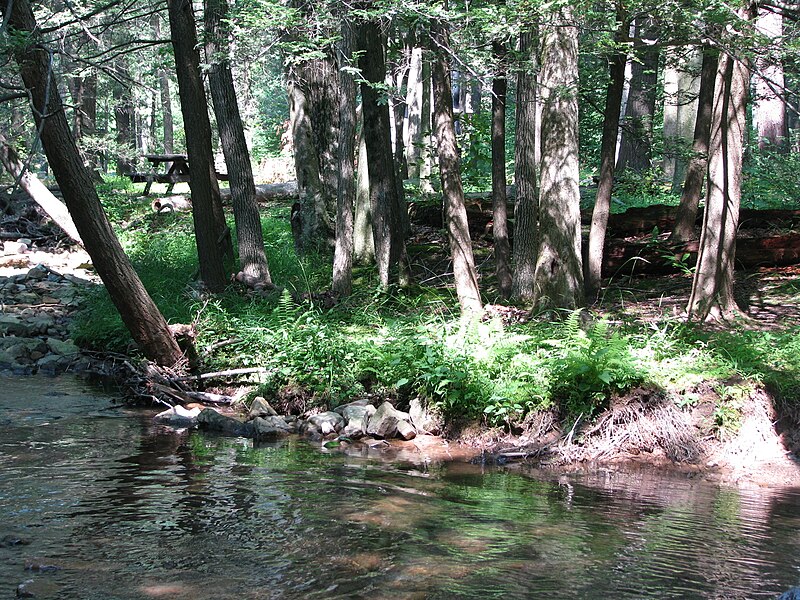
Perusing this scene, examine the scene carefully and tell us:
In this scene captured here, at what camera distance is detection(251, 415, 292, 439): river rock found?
328 inches

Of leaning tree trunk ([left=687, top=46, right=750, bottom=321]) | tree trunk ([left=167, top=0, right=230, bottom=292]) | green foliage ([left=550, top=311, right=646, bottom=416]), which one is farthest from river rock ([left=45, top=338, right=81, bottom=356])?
leaning tree trunk ([left=687, top=46, right=750, bottom=321])

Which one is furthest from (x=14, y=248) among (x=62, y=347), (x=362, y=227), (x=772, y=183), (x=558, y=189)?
(x=772, y=183)

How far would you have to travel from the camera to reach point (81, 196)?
838 centimetres

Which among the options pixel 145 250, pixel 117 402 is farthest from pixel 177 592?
pixel 145 250

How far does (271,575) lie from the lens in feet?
15.2

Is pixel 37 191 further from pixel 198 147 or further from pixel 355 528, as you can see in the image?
pixel 355 528

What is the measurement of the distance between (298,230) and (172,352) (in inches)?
227

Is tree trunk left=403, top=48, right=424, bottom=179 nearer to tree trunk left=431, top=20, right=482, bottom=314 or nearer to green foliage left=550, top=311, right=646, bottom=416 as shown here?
tree trunk left=431, top=20, right=482, bottom=314

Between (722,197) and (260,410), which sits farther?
(722,197)

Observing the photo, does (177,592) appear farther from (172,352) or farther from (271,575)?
(172,352)

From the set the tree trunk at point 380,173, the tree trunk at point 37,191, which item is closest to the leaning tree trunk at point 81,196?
the tree trunk at point 380,173

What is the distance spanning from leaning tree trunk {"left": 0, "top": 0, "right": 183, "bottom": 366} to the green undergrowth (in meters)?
0.99

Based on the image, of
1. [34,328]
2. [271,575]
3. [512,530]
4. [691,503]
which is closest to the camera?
[271,575]

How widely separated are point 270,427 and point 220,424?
65cm
